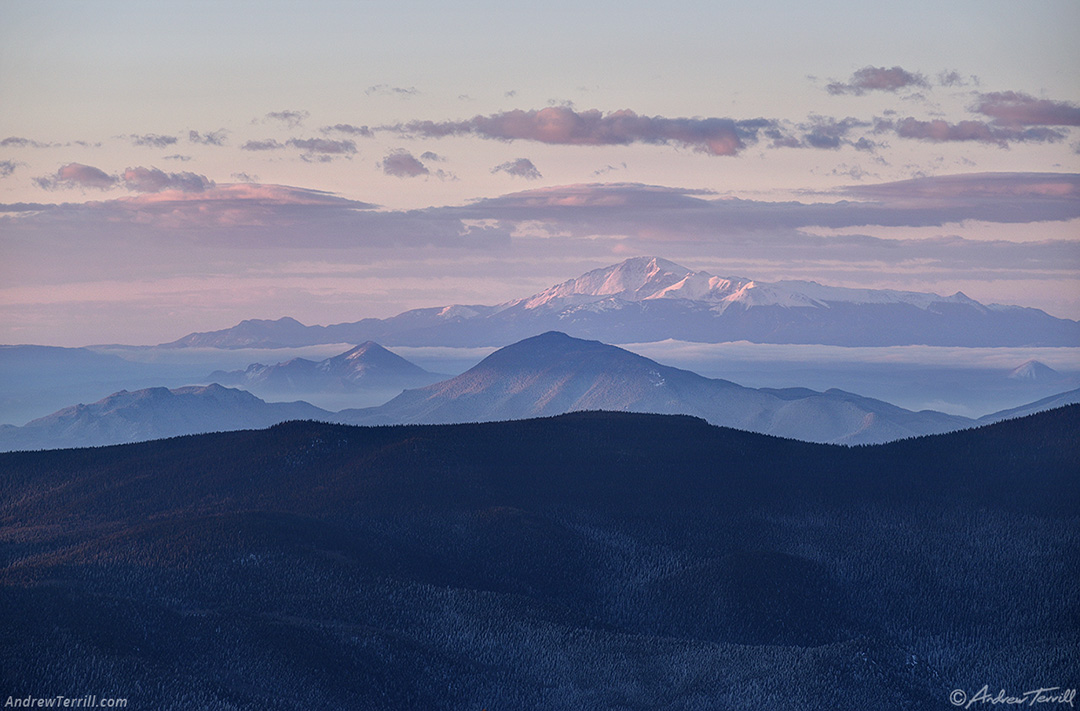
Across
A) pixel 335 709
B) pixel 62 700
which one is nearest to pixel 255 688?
pixel 335 709

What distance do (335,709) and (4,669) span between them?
49210 mm

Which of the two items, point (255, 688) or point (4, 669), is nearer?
point (4, 669)

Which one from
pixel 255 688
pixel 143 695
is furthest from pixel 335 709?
pixel 143 695

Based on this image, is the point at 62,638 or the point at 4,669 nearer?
the point at 4,669

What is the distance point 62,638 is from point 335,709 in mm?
44502

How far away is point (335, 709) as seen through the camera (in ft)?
651

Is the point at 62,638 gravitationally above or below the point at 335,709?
above

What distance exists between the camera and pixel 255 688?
654ft

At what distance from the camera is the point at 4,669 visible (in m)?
187

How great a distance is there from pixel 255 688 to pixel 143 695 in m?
17.9

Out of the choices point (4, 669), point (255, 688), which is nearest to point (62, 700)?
point (4, 669)

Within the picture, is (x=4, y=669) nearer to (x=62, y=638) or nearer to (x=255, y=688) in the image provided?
(x=62, y=638)

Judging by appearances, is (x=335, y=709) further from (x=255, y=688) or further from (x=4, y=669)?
(x=4, y=669)

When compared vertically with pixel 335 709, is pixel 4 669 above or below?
above
